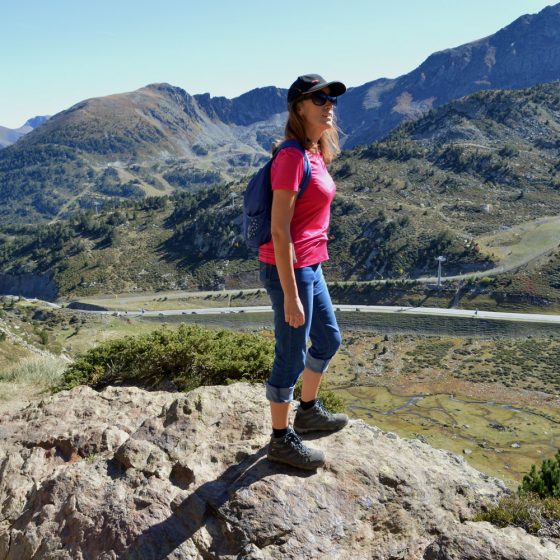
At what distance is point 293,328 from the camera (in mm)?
4156

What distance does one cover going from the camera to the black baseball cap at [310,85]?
156 inches

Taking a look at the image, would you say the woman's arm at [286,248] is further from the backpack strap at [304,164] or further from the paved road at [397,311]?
the paved road at [397,311]

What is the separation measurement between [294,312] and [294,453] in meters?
1.36

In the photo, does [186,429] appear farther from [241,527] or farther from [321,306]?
[321,306]

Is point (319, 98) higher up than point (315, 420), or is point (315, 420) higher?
point (319, 98)

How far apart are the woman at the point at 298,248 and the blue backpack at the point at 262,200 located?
68 millimetres

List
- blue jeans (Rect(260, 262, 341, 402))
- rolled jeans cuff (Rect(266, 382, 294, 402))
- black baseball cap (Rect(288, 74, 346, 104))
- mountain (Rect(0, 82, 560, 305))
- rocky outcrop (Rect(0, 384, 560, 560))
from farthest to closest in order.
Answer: mountain (Rect(0, 82, 560, 305)), rolled jeans cuff (Rect(266, 382, 294, 402)), blue jeans (Rect(260, 262, 341, 402)), black baseball cap (Rect(288, 74, 346, 104)), rocky outcrop (Rect(0, 384, 560, 560))

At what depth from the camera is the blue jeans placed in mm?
4133

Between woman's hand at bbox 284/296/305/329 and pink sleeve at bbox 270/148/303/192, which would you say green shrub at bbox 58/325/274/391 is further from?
pink sleeve at bbox 270/148/303/192

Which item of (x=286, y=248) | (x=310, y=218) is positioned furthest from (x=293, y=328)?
(x=310, y=218)

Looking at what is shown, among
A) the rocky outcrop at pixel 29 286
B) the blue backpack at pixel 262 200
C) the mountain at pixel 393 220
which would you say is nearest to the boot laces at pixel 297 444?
the blue backpack at pixel 262 200

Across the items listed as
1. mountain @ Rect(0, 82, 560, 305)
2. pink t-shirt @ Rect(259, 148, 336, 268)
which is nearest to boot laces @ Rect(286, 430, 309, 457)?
pink t-shirt @ Rect(259, 148, 336, 268)

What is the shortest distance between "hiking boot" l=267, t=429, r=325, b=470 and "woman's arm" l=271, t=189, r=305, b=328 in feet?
3.93

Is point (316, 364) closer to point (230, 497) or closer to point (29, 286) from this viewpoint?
point (230, 497)
